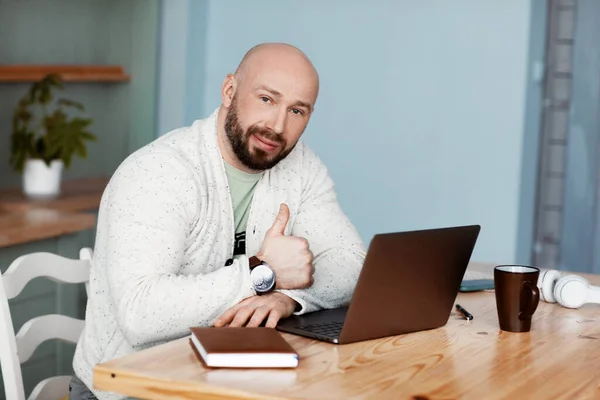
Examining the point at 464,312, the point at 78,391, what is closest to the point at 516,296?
the point at 464,312

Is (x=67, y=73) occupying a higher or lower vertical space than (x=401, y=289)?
higher

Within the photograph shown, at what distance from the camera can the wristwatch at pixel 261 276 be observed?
1942 mm

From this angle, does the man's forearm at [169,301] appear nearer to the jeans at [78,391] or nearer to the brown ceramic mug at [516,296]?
the jeans at [78,391]

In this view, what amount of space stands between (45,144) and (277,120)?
184 cm

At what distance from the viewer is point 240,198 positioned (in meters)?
2.29

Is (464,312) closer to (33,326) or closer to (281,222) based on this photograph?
(281,222)

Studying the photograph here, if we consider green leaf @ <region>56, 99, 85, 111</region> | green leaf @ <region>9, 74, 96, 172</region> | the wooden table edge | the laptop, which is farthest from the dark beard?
green leaf @ <region>56, 99, 85, 111</region>

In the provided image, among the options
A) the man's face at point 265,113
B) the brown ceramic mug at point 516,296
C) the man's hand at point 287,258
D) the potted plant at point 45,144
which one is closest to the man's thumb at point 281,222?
the man's hand at point 287,258

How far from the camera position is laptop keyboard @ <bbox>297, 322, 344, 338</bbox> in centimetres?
176

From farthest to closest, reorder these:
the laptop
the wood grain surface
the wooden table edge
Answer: the wood grain surface → the laptop → the wooden table edge

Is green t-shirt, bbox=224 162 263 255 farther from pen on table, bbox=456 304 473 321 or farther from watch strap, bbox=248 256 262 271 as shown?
pen on table, bbox=456 304 473 321

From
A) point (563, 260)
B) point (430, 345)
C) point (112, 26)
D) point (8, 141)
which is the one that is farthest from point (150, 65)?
point (430, 345)

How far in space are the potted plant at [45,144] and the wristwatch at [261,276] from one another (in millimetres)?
1973

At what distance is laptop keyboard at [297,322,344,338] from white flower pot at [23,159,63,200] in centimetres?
221
